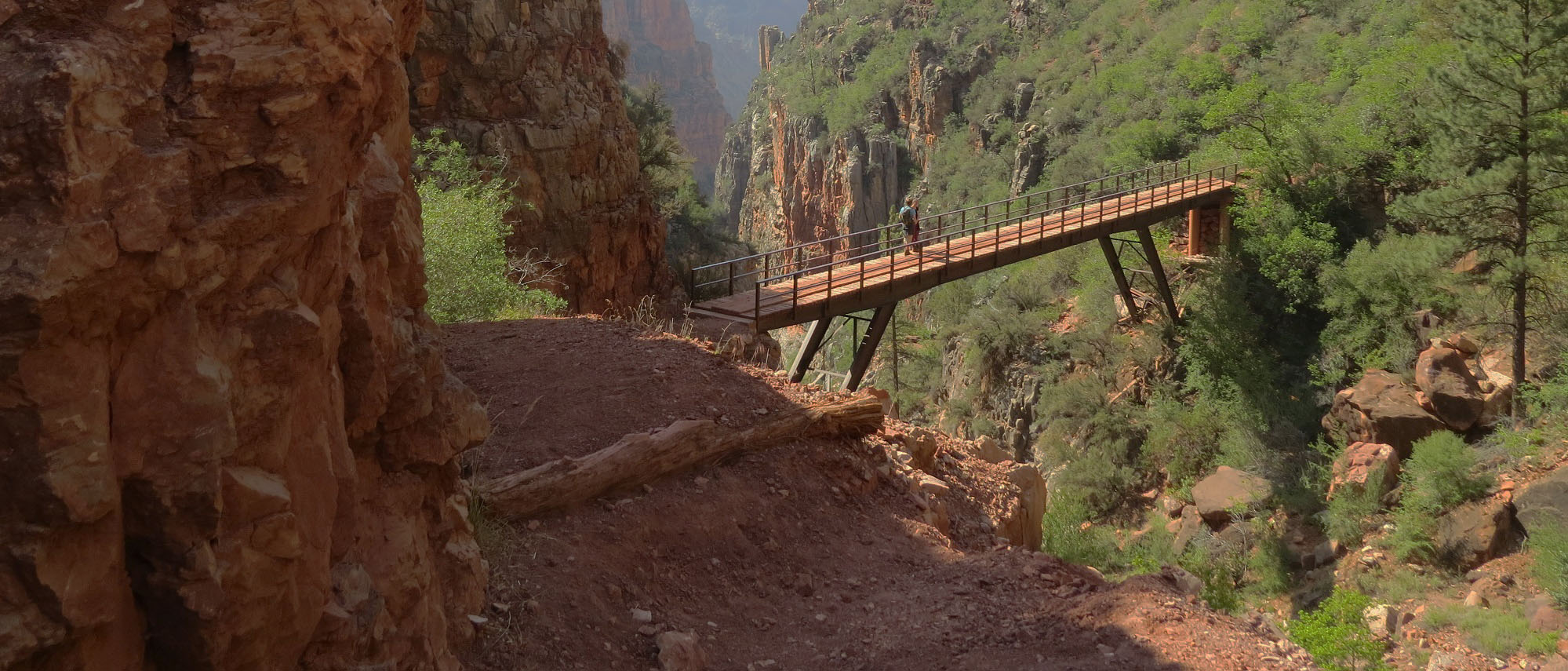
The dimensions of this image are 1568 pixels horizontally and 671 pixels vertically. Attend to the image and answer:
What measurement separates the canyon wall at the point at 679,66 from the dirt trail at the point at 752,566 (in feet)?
392

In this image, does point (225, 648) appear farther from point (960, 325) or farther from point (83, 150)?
point (960, 325)

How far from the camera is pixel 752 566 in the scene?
749 cm

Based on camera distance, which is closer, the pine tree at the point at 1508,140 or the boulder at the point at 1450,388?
the pine tree at the point at 1508,140

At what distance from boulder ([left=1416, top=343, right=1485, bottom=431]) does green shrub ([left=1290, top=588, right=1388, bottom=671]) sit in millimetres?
5609

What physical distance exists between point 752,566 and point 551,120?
16493 millimetres

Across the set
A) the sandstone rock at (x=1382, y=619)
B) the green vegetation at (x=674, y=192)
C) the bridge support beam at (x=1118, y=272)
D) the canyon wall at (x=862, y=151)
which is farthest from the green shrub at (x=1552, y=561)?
the canyon wall at (x=862, y=151)

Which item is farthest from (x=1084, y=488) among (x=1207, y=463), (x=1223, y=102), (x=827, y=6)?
(x=827, y=6)

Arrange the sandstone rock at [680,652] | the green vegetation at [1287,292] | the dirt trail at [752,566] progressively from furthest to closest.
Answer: the green vegetation at [1287,292] < the dirt trail at [752,566] < the sandstone rock at [680,652]

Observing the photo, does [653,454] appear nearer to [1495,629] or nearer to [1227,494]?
[1495,629]

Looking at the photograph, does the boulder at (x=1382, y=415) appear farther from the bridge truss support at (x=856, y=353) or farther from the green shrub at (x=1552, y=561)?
the bridge truss support at (x=856, y=353)

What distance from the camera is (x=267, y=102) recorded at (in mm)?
3260

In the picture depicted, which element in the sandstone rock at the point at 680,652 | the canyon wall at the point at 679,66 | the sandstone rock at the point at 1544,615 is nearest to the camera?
the sandstone rock at the point at 680,652

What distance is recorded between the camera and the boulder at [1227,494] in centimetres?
1966

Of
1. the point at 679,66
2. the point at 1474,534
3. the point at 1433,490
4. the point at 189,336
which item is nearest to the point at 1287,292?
the point at 1433,490
